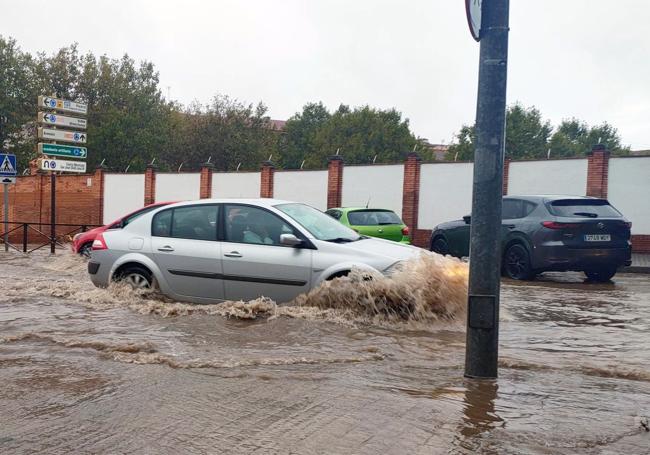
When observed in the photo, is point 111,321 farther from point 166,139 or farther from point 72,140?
point 166,139

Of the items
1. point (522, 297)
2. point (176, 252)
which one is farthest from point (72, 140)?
point (522, 297)

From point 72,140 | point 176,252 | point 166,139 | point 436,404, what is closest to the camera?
point 436,404

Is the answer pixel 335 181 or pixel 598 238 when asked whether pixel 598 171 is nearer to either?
pixel 335 181

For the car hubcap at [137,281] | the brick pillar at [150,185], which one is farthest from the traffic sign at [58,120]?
the car hubcap at [137,281]

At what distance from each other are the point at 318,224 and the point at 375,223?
21.6 feet

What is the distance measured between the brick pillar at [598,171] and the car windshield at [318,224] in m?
14.3

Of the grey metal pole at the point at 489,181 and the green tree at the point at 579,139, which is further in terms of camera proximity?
the green tree at the point at 579,139

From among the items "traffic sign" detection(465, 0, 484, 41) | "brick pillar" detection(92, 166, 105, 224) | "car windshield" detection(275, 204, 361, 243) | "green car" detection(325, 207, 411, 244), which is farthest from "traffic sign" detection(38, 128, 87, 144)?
"traffic sign" detection(465, 0, 484, 41)

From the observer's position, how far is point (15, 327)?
22.4ft

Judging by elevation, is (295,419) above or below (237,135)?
below

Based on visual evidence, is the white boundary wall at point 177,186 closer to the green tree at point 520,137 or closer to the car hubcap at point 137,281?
the car hubcap at point 137,281

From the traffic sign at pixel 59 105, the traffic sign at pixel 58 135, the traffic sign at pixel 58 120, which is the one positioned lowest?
the traffic sign at pixel 58 135

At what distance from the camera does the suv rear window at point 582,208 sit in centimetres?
1117

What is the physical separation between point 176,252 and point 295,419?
4.29 m
